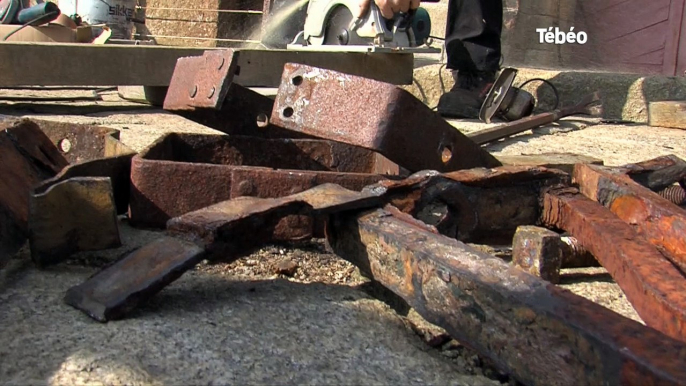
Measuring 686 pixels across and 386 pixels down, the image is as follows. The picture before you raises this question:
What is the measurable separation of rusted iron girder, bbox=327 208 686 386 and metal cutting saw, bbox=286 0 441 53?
4.13 m

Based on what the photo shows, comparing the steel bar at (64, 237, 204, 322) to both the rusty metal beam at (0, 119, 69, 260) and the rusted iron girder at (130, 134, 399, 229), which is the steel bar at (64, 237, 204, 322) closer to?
the rusty metal beam at (0, 119, 69, 260)

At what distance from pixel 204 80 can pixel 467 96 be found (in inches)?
128

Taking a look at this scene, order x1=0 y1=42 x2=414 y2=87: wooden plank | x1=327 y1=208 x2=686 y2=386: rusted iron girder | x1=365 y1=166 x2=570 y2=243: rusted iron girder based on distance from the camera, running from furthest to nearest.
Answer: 1. x1=0 y1=42 x2=414 y2=87: wooden plank
2. x1=365 y1=166 x2=570 y2=243: rusted iron girder
3. x1=327 y1=208 x2=686 y2=386: rusted iron girder

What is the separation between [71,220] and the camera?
6.25 feet

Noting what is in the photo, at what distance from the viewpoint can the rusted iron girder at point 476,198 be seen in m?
1.95

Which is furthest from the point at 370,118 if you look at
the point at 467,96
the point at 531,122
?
the point at 467,96

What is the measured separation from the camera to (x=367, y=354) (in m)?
1.50

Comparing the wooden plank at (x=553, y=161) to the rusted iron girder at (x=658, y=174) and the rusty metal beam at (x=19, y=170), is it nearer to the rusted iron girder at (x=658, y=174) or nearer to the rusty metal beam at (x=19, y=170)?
the rusted iron girder at (x=658, y=174)

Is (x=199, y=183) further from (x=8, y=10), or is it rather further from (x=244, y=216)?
(x=8, y=10)

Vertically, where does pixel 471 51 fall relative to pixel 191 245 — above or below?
above

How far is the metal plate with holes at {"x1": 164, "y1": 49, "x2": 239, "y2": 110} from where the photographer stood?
7.77 feet

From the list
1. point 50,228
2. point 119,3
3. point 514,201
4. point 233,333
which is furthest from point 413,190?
point 119,3

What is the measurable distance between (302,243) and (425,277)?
830 millimetres

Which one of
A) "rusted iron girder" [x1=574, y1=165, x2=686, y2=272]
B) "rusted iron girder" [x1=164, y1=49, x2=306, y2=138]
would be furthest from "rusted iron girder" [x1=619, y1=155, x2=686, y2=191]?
"rusted iron girder" [x1=164, y1=49, x2=306, y2=138]
